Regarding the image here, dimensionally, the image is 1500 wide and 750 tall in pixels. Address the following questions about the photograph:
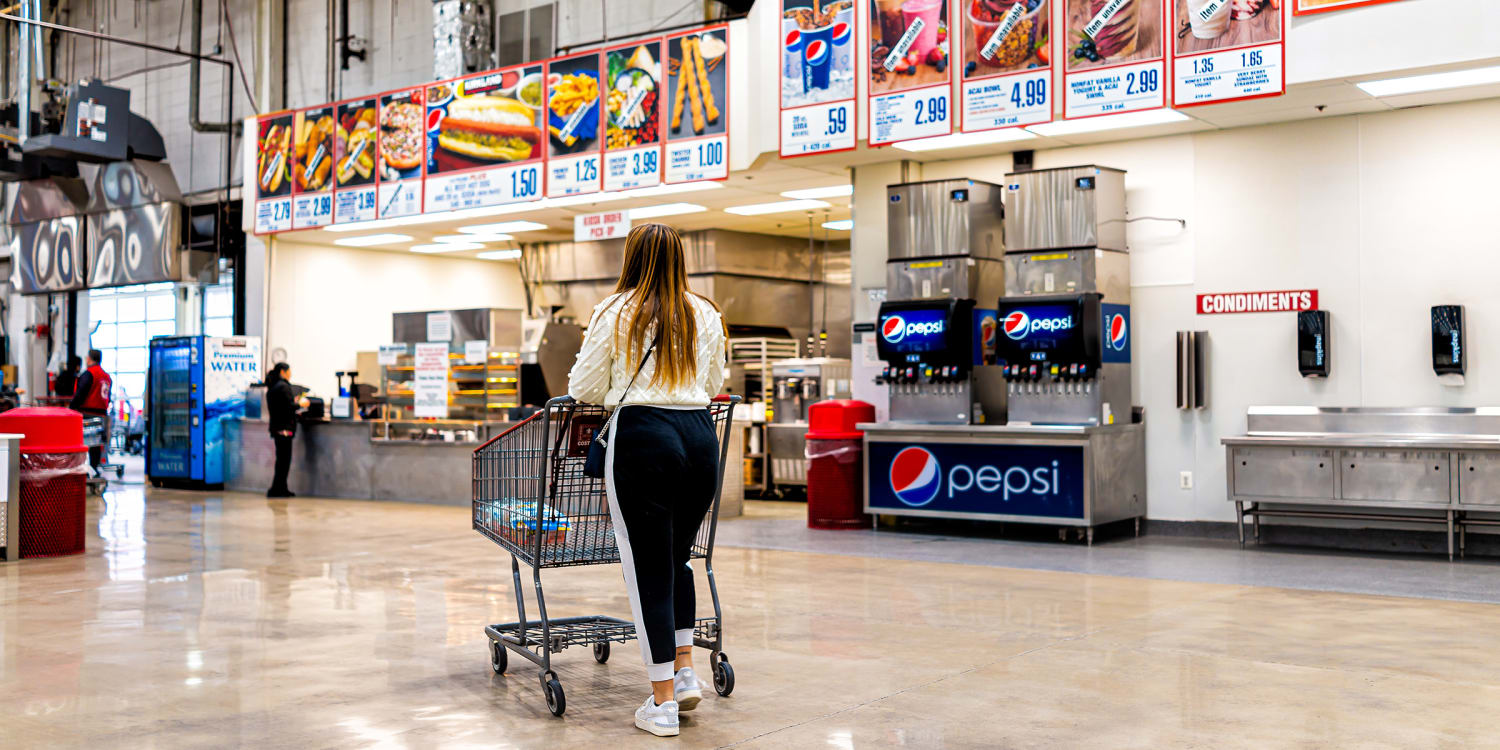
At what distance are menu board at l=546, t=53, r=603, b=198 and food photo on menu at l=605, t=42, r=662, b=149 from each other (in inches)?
7.1

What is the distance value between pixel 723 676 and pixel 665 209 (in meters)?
9.45

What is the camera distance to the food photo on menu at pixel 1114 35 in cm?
873

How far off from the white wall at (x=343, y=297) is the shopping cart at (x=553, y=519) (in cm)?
1147

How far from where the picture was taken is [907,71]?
32.0 ft

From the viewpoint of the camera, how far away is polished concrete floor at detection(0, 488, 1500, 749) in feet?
13.4

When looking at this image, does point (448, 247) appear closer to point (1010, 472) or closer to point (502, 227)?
point (502, 227)

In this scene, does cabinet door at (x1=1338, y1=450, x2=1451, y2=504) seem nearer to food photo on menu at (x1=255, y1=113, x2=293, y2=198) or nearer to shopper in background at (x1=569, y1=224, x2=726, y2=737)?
shopper in background at (x1=569, y1=224, x2=726, y2=737)

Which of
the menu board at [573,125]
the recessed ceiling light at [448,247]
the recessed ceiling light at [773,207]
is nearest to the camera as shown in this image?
the menu board at [573,125]

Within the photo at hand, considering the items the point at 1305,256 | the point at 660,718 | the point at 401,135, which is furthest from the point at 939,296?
the point at 401,135

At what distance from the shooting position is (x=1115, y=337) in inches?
380

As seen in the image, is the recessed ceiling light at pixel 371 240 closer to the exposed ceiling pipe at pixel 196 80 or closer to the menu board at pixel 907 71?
the exposed ceiling pipe at pixel 196 80

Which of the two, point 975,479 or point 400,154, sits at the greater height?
point 400,154

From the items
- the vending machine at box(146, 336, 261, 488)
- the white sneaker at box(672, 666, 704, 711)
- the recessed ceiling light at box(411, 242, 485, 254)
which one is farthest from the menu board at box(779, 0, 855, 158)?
the vending machine at box(146, 336, 261, 488)

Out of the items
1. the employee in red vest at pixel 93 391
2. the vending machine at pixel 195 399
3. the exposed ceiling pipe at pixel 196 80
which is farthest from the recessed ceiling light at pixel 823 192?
the exposed ceiling pipe at pixel 196 80
